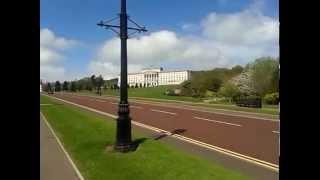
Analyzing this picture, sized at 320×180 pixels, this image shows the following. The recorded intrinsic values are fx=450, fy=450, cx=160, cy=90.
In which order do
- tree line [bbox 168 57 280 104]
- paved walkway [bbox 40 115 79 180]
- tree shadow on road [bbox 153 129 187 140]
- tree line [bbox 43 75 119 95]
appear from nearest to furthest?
paved walkway [bbox 40 115 79 180]
tree shadow on road [bbox 153 129 187 140]
tree line [bbox 168 57 280 104]
tree line [bbox 43 75 119 95]

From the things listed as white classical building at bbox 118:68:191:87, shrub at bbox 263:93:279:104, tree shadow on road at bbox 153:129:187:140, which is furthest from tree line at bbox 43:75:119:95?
tree shadow on road at bbox 153:129:187:140

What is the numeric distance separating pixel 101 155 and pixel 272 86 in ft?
149

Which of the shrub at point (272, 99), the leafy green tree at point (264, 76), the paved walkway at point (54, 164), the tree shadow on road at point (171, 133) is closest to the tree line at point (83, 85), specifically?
the leafy green tree at point (264, 76)

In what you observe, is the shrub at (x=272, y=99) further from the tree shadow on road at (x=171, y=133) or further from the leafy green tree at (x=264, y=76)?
the tree shadow on road at (x=171, y=133)

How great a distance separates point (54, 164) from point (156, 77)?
158765 millimetres

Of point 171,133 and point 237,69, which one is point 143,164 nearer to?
point 171,133

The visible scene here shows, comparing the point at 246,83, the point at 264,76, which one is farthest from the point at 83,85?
the point at 264,76

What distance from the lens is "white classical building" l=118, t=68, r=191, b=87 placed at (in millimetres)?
165750

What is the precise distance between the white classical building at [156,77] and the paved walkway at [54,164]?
147318 millimetres

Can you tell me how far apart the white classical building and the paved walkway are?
14732 cm

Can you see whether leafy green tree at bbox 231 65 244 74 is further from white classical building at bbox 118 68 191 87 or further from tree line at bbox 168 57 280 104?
white classical building at bbox 118 68 191 87
